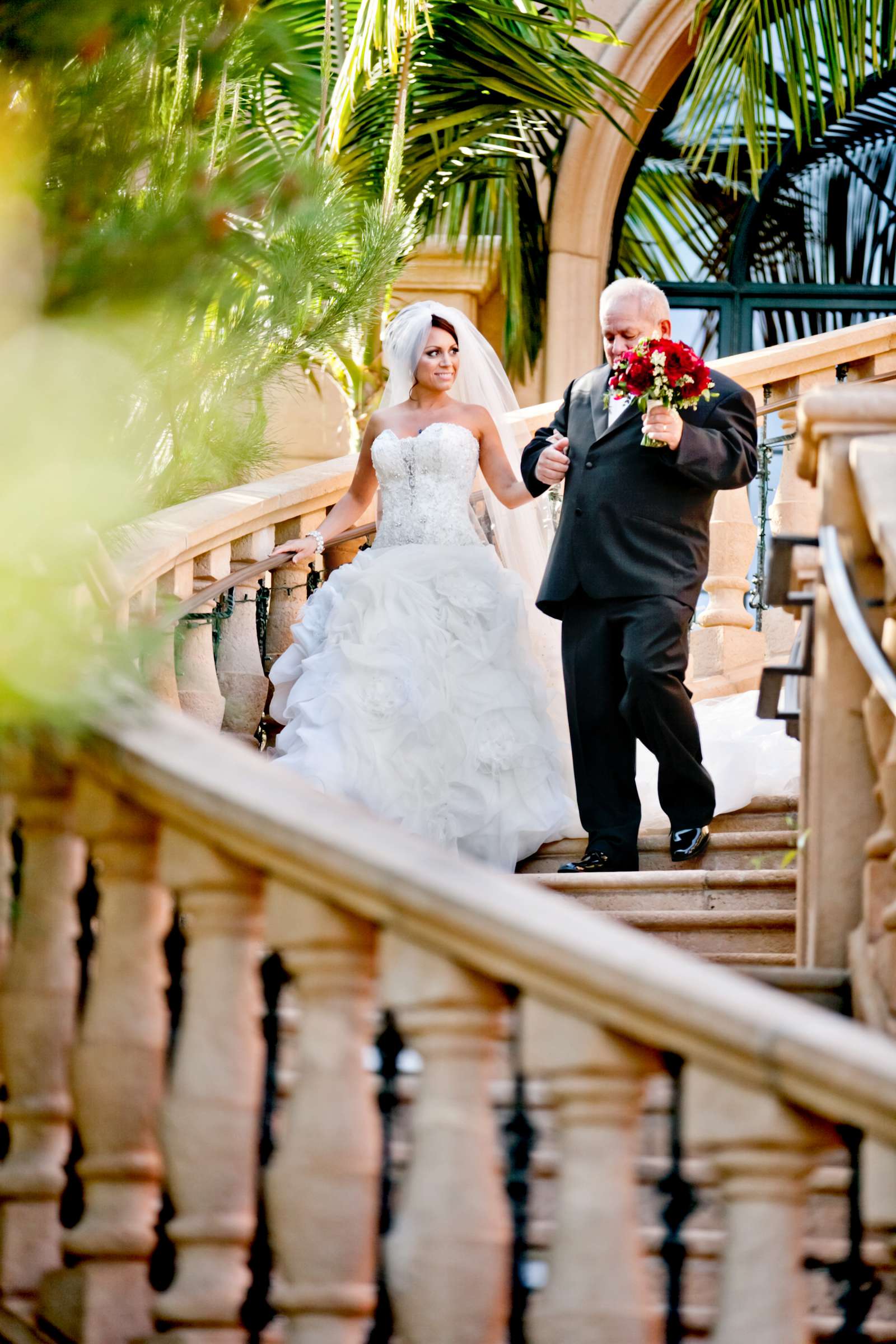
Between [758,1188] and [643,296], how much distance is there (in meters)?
3.67

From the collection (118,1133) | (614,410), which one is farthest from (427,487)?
(118,1133)

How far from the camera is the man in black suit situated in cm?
495

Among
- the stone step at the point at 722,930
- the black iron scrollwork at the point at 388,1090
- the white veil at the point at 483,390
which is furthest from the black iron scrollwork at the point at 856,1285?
the white veil at the point at 483,390

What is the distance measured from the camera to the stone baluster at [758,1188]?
6.18 feet

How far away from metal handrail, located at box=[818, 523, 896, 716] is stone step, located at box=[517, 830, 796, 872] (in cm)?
170

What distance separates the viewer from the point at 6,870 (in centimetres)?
233

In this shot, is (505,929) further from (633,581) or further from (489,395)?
(489,395)

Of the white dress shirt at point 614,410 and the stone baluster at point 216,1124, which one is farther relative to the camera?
the white dress shirt at point 614,410

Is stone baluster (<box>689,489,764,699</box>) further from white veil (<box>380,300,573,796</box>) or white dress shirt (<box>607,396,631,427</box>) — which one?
white dress shirt (<box>607,396,631,427</box>)

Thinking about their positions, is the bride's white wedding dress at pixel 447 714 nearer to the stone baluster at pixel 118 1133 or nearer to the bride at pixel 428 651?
the bride at pixel 428 651

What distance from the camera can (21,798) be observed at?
2289 mm

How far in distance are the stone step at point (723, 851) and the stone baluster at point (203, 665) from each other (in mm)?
1174

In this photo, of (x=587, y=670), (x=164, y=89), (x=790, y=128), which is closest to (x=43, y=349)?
(x=164, y=89)

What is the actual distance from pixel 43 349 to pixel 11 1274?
1215 mm
